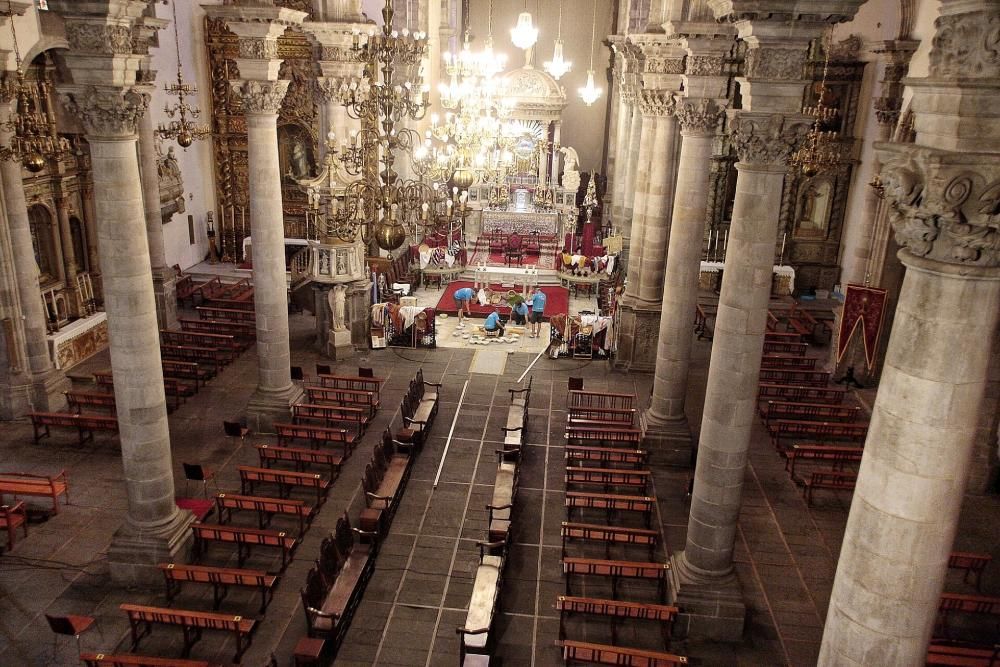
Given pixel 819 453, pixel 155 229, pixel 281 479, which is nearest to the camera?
pixel 281 479

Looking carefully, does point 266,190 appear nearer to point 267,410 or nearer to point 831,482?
point 267,410

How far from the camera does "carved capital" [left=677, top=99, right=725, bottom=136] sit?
1265cm

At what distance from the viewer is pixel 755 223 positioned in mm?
8594

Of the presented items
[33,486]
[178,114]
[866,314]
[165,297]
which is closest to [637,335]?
[866,314]

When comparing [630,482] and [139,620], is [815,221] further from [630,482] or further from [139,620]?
[139,620]

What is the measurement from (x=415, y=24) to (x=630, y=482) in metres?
18.8

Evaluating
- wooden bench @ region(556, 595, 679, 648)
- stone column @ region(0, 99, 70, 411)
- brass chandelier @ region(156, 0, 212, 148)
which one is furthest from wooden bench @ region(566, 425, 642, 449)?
brass chandelier @ region(156, 0, 212, 148)

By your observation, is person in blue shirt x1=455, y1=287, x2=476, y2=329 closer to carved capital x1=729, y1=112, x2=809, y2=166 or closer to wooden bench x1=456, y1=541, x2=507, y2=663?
wooden bench x1=456, y1=541, x2=507, y2=663

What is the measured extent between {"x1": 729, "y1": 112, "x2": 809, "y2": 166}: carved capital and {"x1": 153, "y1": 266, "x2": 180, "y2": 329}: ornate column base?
16474mm

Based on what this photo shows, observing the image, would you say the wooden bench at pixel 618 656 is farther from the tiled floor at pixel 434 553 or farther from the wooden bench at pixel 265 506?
the wooden bench at pixel 265 506

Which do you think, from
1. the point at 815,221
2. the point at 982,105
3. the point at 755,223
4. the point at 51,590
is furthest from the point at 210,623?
the point at 815,221

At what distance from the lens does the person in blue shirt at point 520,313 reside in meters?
22.3

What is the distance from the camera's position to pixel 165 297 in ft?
67.3

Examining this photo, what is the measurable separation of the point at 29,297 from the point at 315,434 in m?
6.63
